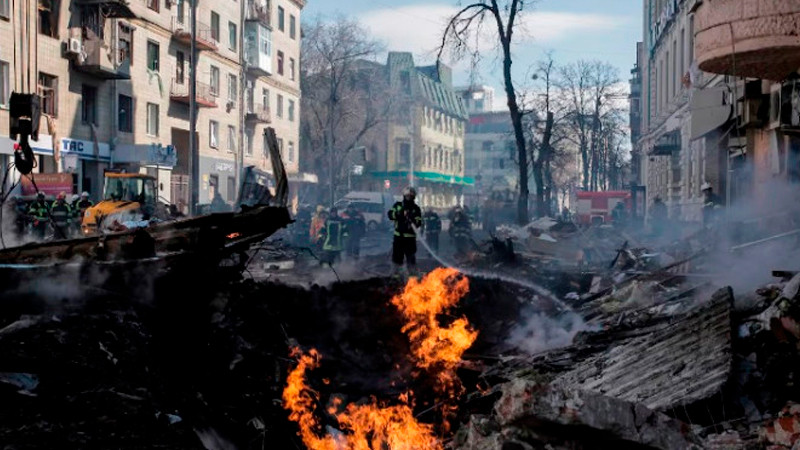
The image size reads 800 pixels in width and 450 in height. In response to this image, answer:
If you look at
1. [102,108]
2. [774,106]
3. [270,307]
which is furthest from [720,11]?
[102,108]

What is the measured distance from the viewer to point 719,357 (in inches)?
233

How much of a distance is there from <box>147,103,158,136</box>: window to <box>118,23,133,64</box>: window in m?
2.66

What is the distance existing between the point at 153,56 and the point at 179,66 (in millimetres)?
2590

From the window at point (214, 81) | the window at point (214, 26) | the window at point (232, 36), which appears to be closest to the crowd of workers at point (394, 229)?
the window at point (214, 81)

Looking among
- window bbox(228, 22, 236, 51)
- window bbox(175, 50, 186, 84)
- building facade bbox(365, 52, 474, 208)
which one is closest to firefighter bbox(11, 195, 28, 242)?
window bbox(175, 50, 186, 84)

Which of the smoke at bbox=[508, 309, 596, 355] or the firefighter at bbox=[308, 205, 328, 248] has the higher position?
the firefighter at bbox=[308, 205, 328, 248]

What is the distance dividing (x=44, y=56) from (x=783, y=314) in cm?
2909

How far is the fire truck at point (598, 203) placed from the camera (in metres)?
45.5

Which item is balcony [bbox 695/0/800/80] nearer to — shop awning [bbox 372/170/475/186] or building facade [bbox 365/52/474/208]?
building facade [bbox 365/52/474/208]

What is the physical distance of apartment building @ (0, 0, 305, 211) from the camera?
28.7 meters

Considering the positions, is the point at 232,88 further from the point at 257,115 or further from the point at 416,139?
the point at 416,139

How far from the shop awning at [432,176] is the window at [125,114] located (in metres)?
41.7

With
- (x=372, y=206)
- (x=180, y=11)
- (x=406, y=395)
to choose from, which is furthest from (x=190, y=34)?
(x=406, y=395)

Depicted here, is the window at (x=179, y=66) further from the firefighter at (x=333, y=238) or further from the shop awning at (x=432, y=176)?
the shop awning at (x=432, y=176)
